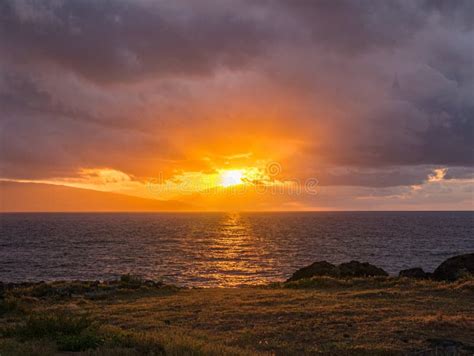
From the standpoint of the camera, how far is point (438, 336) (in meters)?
15.0

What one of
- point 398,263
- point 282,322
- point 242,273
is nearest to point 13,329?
point 282,322

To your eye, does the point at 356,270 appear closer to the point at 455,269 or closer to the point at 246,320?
the point at 455,269

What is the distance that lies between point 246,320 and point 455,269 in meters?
23.4

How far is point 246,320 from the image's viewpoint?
1914cm

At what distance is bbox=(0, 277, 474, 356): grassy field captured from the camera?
1219 centimetres

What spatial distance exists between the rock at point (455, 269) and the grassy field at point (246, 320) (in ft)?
19.8

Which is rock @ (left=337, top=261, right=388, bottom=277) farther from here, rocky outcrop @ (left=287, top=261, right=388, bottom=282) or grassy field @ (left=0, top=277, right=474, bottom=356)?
grassy field @ (left=0, top=277, right=474, bottom=356)

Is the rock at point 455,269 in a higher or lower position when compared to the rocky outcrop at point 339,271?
higher

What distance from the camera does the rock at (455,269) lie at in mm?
34125

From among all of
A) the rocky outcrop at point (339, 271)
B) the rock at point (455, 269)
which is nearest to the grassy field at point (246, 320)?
the rocky outcrop at point (339, 271)

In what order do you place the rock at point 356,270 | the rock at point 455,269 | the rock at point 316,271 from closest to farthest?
1. the rock at point 455,269
2. the rock at point 356,270
3. the rock at point 316,271

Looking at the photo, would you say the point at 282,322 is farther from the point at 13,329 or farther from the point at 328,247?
the point at 328,247

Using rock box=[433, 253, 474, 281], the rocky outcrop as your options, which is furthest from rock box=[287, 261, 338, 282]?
rock box=[433, 253, 474, 281]

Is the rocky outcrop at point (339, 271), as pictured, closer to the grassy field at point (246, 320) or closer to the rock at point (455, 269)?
the rock at point (455, 269)
